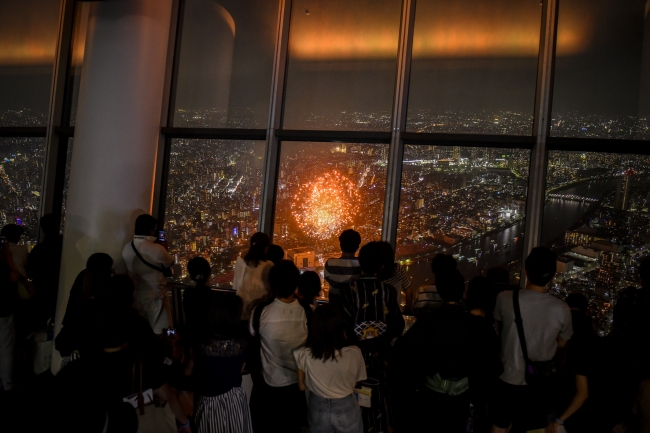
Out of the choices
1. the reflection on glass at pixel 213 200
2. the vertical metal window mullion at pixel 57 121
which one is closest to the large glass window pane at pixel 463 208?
the reflection on glass at pixel 213 200

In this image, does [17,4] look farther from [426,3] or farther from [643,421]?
[643,421]

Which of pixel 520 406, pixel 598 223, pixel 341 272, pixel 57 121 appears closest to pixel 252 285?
pixel 341 272

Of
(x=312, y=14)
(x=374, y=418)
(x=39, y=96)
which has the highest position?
(x=312, y=14)

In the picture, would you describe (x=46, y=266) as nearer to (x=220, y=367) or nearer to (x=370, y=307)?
(x=220, y=367)

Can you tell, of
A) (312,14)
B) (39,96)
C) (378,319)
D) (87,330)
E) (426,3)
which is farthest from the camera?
(39,96)

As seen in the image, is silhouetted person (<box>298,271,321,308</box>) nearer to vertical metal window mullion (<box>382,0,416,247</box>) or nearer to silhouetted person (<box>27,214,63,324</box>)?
vertical metal window mullion (<box>382,0,416,247</box>)

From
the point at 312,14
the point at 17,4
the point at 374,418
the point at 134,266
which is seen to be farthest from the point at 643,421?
the point at 17,4
